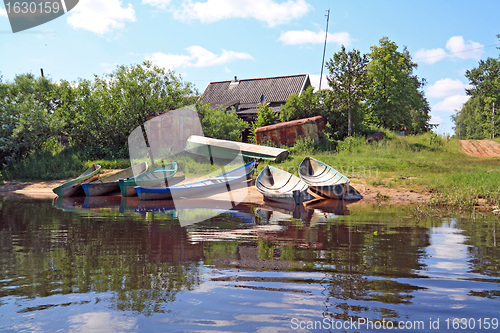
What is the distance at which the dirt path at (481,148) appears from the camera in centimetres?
2547

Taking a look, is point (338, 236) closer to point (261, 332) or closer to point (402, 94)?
point (261, 332)

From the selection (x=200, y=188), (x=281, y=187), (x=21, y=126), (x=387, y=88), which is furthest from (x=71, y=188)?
(x=387, y=88)

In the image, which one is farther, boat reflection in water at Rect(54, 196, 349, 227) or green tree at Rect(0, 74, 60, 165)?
green tree at Rect(0, 74, 60, 165)

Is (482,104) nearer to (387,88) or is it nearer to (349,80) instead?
(387,88)

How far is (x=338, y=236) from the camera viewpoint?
9.08 meters

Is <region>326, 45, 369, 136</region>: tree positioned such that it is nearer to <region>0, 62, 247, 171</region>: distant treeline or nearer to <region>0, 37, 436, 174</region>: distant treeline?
<region>0, 37, 436, 174</region>: distant treeline

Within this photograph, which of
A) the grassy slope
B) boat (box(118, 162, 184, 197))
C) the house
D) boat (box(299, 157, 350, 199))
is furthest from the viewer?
the house

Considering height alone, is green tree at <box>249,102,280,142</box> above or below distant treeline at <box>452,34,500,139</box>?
below

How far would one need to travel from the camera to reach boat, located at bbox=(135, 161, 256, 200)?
54.7 ft

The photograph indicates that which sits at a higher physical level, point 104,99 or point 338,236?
point 104,99

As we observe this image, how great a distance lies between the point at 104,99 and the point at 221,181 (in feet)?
40.4

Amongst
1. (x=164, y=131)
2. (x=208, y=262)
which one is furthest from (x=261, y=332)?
(x=164, y=131)

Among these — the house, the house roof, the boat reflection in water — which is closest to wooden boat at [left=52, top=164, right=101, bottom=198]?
the boat reflection in water

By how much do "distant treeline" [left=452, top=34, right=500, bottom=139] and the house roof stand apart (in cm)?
2200
